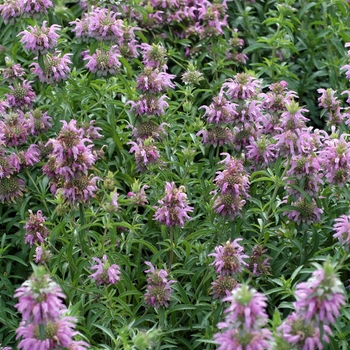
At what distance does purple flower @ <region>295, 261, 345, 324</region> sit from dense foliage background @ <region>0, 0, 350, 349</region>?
27 centimetres

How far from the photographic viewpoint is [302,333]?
281cm

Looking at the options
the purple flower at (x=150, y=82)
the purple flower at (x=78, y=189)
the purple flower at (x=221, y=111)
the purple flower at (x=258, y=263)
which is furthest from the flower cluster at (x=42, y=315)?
the purple flower at (x=150, y=82)

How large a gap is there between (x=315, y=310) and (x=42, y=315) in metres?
1.08

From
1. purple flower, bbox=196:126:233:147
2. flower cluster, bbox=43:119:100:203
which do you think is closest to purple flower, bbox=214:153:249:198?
purple flower, bbox=196:126:233:147

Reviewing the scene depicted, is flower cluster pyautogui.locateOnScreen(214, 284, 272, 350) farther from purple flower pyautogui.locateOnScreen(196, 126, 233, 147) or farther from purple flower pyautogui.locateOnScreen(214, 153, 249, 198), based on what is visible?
purple flower pyautogui.locateOnScreen(196, 126, 233, 147)

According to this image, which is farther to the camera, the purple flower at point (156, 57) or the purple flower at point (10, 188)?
the purple flower at point (156, 57)

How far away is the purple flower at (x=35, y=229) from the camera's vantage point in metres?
4.15

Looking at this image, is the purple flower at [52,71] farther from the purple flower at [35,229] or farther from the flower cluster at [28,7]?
the purple flower at [35,229]

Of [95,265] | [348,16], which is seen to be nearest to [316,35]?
[348,16]

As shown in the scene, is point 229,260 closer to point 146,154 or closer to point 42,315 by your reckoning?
point 146,154

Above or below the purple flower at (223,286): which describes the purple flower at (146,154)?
above

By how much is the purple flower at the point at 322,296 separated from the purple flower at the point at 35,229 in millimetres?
1910

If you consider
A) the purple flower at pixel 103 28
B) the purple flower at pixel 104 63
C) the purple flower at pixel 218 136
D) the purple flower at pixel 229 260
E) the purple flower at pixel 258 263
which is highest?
the purple flower at pixel 103 28

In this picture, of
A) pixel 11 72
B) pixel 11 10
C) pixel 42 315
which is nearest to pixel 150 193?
pixel 11 72
